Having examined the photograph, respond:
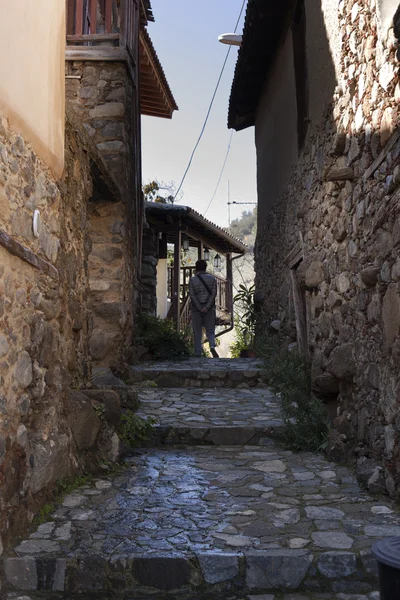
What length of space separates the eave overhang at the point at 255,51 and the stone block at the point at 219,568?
6.51 metres

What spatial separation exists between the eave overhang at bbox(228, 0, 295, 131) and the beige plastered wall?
4.44 m

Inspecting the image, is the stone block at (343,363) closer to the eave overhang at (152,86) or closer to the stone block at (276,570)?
the stone block at (276,570)

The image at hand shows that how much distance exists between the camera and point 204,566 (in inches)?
105

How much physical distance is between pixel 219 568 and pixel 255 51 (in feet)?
25.0

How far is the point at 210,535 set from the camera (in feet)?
9.77

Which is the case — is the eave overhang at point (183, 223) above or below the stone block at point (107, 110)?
below

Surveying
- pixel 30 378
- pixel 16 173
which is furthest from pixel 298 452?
pixel 16 173

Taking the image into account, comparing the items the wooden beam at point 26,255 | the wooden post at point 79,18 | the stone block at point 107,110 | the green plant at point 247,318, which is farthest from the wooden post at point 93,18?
the green plant at point 247,318

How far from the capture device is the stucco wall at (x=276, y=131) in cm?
738

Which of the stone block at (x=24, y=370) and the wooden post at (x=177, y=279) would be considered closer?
the stone block at (x=24, y=370)

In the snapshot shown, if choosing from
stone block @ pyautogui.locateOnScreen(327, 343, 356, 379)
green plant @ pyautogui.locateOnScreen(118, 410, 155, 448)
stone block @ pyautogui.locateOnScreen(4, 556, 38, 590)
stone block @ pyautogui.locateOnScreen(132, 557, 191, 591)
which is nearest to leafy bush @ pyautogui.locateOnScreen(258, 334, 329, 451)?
stone block @ pyautogui.locateOnScreen(327, 343, 356, 379)

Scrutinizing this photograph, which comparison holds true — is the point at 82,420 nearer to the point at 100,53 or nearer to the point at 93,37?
the point at 100,53

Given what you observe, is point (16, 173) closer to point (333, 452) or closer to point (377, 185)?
point (377, 185)

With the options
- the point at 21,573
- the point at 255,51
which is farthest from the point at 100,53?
the point at 21,573
